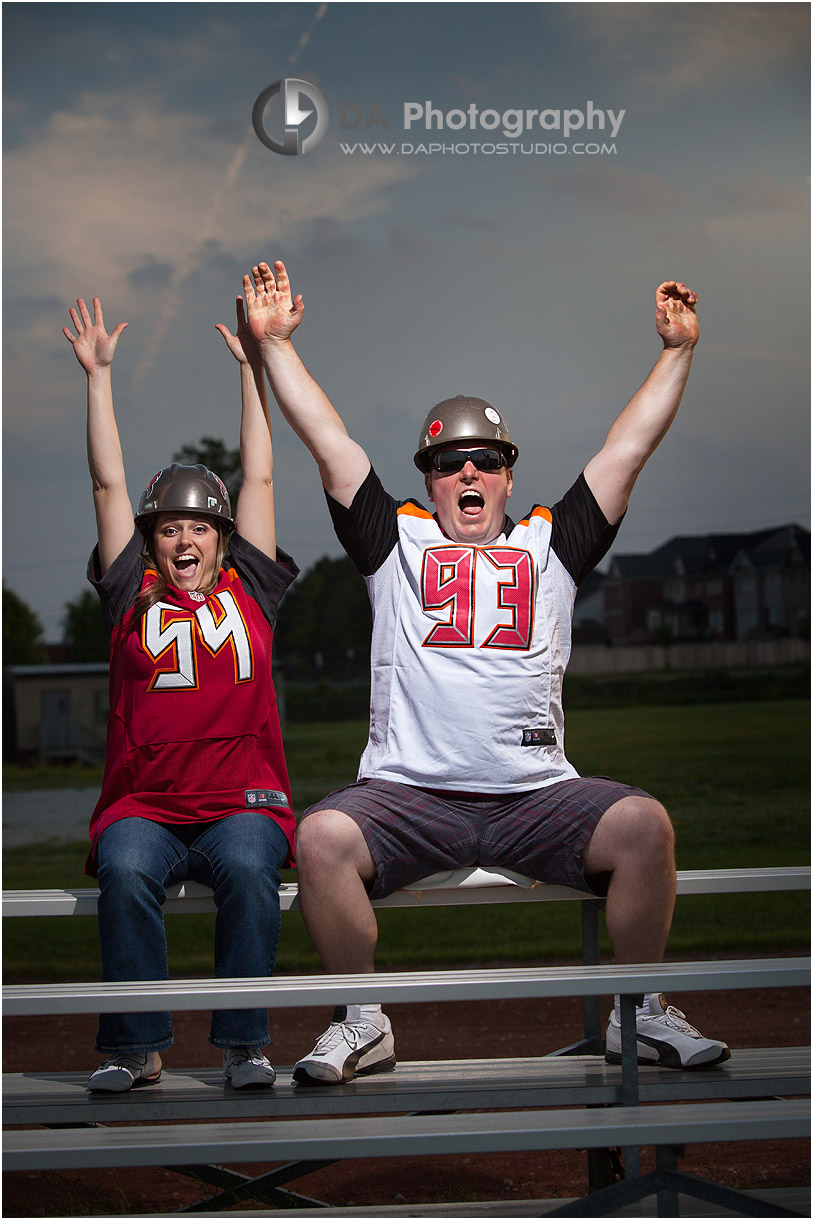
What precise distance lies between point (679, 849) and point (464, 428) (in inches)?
308

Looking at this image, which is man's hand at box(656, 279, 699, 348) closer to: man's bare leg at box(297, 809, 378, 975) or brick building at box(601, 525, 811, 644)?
man's bare leg at box(297, 809, 378, 975)

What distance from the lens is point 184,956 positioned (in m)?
7.87

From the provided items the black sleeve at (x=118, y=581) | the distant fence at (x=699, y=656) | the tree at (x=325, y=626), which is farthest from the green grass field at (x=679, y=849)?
the black sleeve at (x=118, y=581)

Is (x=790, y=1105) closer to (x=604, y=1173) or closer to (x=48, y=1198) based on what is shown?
(x=604, y=1173)

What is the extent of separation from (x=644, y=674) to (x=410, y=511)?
926 centimetres

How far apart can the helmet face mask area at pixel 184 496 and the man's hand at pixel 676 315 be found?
4.11 ft

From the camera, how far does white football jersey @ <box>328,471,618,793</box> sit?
8.45 feet

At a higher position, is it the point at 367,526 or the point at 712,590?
the point at 712,590

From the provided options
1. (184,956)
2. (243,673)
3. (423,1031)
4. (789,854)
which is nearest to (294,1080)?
(243,673)

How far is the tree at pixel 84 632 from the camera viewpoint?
11289 mm

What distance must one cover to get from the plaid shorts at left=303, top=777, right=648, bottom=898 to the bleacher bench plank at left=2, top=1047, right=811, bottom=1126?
411mm

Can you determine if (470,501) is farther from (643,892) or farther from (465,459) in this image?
(643,892)

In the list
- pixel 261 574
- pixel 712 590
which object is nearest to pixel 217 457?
pixel 712 590

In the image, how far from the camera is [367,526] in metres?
2.77
